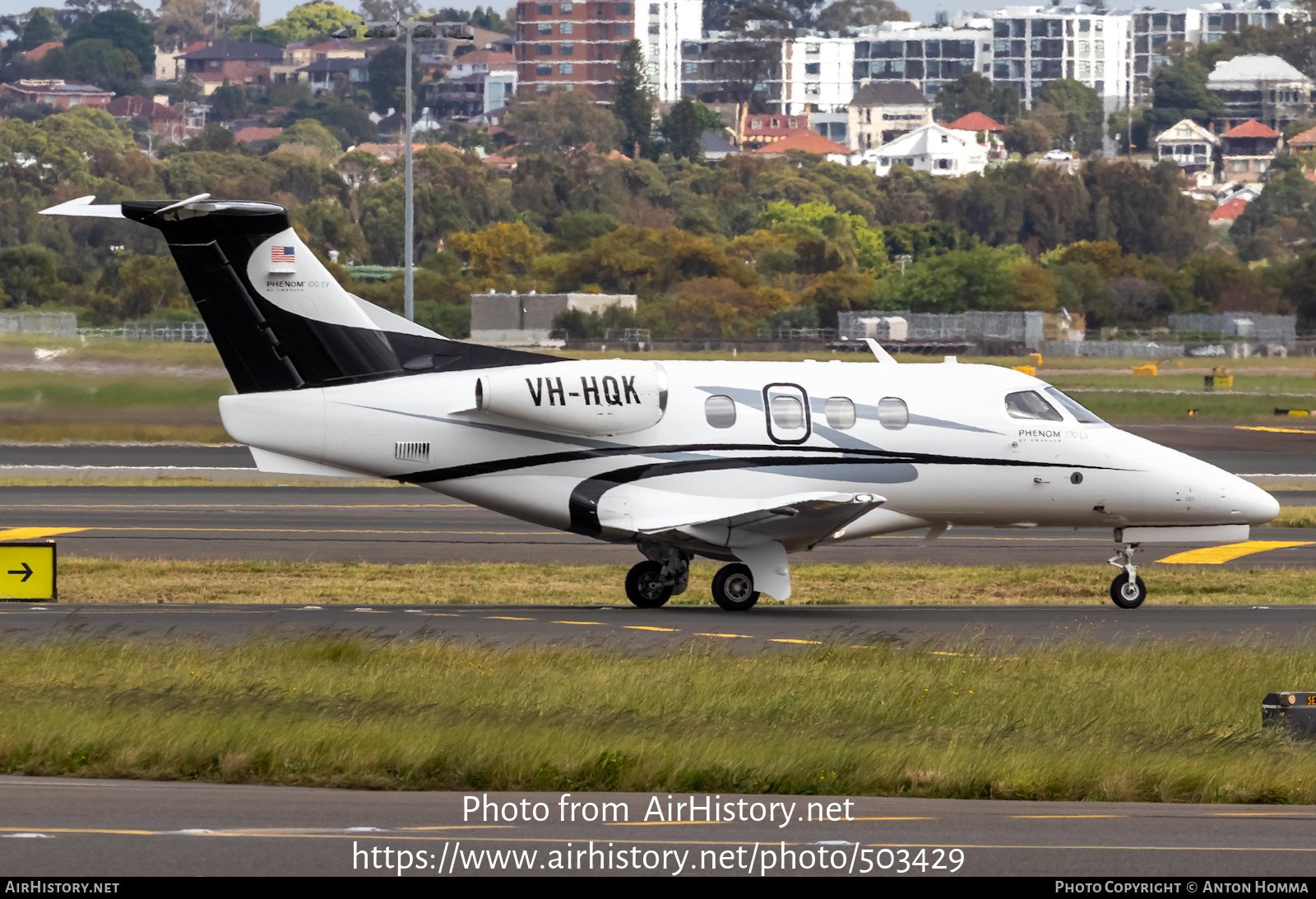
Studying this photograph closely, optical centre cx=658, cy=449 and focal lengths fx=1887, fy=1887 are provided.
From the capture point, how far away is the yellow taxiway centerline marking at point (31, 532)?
32.7m

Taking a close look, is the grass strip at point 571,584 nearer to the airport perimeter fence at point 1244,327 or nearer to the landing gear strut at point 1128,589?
the landing gear strut at point 1128,589

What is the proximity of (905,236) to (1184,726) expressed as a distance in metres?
160

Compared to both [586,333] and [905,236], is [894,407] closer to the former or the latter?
[586,333]

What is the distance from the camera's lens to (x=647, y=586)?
25.2 meters

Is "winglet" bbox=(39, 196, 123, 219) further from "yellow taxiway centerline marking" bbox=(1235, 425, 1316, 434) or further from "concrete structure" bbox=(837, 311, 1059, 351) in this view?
"concrete structure" bbox=(837, 311, 1059, 351)

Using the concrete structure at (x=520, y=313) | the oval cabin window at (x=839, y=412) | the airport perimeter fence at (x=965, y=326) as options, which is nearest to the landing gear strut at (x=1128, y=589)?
the oval cabin window at (x=839, y=412)

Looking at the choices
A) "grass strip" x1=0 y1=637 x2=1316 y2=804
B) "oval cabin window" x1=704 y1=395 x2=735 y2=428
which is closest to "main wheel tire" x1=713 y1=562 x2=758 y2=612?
"oval cabin window" x1=704 y1=395 x2=735 y2=428

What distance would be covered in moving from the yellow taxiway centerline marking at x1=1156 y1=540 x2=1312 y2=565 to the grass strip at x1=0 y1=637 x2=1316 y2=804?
12.0 meters

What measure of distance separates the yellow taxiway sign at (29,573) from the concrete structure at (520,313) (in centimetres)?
7864

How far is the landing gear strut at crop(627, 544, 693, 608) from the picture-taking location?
25.1 metres

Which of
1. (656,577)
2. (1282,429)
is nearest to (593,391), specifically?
(656,577)

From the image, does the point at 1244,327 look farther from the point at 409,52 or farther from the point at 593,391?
the point at 593,391

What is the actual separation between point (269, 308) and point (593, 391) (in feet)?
14.0

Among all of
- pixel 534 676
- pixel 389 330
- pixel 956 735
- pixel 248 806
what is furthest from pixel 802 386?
pixel 248 806
